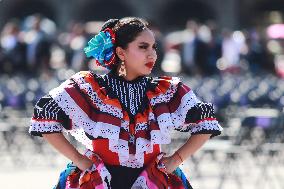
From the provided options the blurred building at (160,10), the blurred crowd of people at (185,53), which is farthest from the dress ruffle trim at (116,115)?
the blurred building at (160,10)

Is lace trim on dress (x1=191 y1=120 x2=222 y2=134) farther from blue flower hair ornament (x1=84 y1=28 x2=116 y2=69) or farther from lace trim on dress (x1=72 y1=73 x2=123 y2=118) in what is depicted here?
blue flower hair ornament (x1=84 y1=28 x2=116 y2=69)

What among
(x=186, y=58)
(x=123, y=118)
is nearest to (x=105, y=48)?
(x=123, y=118)

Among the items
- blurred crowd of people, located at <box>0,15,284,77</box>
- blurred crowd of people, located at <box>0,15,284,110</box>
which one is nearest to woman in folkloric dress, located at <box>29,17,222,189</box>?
blurred crowd of people, located at <box>0,15,284,110</box>

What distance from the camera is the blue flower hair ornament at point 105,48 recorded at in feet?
16.8

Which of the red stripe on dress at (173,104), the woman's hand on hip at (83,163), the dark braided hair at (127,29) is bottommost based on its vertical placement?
the woman's hand on hip at (83,163)

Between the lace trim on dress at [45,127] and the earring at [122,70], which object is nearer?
the lace trim on dress at [45,127]

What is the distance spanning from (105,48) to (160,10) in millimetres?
33161

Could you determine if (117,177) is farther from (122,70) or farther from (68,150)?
(122,70)

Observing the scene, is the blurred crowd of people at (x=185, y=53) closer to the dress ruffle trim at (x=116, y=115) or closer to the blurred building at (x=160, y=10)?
the dress ruffle trim at (x=116, y=115)

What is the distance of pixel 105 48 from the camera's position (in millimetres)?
5125

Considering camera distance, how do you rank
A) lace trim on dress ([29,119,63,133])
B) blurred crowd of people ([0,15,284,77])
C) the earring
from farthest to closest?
blurred crowd of people ([0,15,284,77]) < the earring < lace trim on dress ([29,119,63,133])

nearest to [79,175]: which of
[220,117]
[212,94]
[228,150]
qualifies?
[228,150]

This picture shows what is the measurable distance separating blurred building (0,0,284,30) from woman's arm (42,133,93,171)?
32.1 m

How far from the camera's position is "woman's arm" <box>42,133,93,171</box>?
4.92 meters
